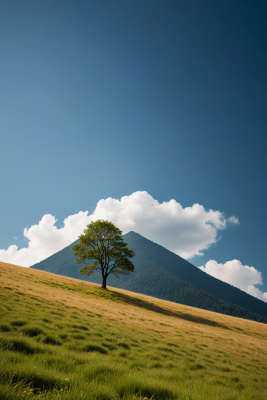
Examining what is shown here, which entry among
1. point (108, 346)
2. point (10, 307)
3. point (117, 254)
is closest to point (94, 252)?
point (117, 254)

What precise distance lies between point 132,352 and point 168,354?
2.63m

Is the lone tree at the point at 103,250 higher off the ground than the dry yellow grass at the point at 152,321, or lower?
higher

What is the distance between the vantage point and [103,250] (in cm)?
4700

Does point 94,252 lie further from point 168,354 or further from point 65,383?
point 65,383

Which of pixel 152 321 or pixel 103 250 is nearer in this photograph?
pixel 152 321

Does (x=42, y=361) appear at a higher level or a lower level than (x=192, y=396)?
lower

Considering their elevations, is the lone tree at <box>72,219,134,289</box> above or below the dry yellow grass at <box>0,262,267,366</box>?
above

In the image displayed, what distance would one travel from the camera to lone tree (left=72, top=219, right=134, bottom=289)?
45656mm

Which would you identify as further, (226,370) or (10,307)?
(10,307)

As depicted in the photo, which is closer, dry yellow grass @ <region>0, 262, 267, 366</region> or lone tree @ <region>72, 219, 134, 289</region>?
dry yellow grass @ <region>0, 262, 267, 366</region>

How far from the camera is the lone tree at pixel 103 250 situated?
4566cm

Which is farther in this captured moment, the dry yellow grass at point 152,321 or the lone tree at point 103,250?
the lone tree at point 103,250

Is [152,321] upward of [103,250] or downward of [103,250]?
downward

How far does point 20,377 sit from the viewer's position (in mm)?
3773
